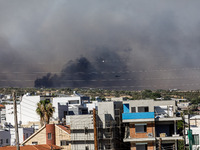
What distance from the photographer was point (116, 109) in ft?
319

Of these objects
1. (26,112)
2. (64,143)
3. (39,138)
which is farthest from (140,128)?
(26,112)

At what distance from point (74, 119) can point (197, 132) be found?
24.2 meters

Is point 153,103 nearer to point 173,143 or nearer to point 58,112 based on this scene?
point 173,143

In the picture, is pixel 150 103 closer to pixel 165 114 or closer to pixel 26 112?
pixel 165 114

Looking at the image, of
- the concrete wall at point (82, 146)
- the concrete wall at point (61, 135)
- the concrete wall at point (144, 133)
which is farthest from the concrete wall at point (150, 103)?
the concrete wall at point (61, 135)

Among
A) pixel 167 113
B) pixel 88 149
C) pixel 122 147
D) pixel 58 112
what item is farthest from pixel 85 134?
pixel 58 112

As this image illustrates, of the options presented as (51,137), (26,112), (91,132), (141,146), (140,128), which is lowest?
(51,137)

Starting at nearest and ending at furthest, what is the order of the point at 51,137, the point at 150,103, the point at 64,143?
the point at 150,103 → the point at 51,137 → the point at 64,143

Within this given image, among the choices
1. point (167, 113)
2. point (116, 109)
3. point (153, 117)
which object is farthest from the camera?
point (116, 109)

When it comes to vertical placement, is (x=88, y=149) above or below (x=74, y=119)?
below

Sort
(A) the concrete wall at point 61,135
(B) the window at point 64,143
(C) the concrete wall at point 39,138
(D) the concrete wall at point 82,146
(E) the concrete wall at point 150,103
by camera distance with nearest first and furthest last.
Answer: (E) the concrete wall at point 150,103 → (D) the concrete wall at point 82,146 → (C) the concrete wall at point 39,138 → (A) the concrete wall at point 61,135 → (B) the window at point 64,143

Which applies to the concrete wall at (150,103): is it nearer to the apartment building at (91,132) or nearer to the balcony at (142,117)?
the balcony at (142,117)

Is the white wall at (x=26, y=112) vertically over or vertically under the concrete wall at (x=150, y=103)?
under

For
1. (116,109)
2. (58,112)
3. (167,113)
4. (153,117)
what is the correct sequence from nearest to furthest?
(153,117) < (167,113) < (116,109) < (58,112)
